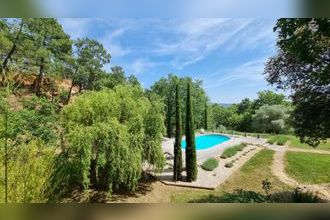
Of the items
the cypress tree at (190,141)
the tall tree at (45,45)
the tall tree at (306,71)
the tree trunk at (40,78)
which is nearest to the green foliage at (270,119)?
the tall tree at (306,71)

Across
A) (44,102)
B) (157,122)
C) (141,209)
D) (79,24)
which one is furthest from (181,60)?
(141,209)

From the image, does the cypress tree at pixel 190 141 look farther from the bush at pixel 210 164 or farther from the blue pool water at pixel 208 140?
the bush at pixel 210 164

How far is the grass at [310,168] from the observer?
526cm

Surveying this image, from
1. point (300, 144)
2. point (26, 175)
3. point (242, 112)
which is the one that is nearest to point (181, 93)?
point (242, 112)

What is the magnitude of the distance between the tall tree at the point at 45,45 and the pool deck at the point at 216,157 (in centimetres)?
264

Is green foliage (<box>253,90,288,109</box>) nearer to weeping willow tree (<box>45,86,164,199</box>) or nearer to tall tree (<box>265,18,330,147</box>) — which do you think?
tall tree (<box>265,18,330,147</box>)

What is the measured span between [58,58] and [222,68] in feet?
10.9

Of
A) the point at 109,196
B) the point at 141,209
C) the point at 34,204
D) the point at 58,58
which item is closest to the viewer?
the point at 34,204

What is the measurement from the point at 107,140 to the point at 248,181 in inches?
99.1

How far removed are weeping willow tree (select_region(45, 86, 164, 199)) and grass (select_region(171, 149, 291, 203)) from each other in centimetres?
89

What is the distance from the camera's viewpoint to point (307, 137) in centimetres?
467

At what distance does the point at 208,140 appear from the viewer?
24.3 ft

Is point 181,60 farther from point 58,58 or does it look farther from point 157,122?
point 58,58

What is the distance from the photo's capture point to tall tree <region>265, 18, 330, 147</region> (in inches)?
138
